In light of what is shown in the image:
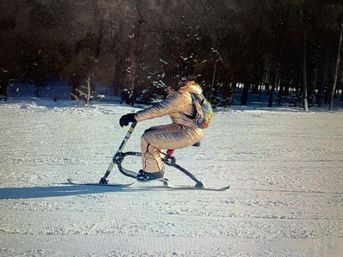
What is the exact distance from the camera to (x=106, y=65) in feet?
87.8

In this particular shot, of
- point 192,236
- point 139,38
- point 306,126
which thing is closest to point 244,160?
point 192,236

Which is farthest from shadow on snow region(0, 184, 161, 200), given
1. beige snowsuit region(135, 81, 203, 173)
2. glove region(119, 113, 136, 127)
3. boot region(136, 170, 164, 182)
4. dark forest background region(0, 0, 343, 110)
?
dark forest background region(0, 0, 343, 110)

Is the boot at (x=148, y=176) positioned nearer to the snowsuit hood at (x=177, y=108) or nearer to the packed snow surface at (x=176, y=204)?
the packed snow surface at (x=176, y=204)

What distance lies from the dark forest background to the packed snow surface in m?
9.45

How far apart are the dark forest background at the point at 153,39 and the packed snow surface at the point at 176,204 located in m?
9.45

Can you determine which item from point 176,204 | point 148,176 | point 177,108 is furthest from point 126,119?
point 176,204

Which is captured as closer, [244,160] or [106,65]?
[244,160]

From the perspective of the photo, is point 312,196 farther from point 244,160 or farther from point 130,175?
point 244,160

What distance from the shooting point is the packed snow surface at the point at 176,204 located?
4.15 metres

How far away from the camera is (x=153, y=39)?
77.6 feet

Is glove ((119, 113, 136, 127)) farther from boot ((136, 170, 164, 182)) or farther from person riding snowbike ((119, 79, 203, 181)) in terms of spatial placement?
boot ((136, 170, 164, 182))

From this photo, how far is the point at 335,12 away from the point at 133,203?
21.8 metres

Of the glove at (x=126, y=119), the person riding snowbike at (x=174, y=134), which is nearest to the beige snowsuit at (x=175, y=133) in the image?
the person riding snowbike at (x=174, y=134)

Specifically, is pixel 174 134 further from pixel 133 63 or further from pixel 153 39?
pixel 133 63
